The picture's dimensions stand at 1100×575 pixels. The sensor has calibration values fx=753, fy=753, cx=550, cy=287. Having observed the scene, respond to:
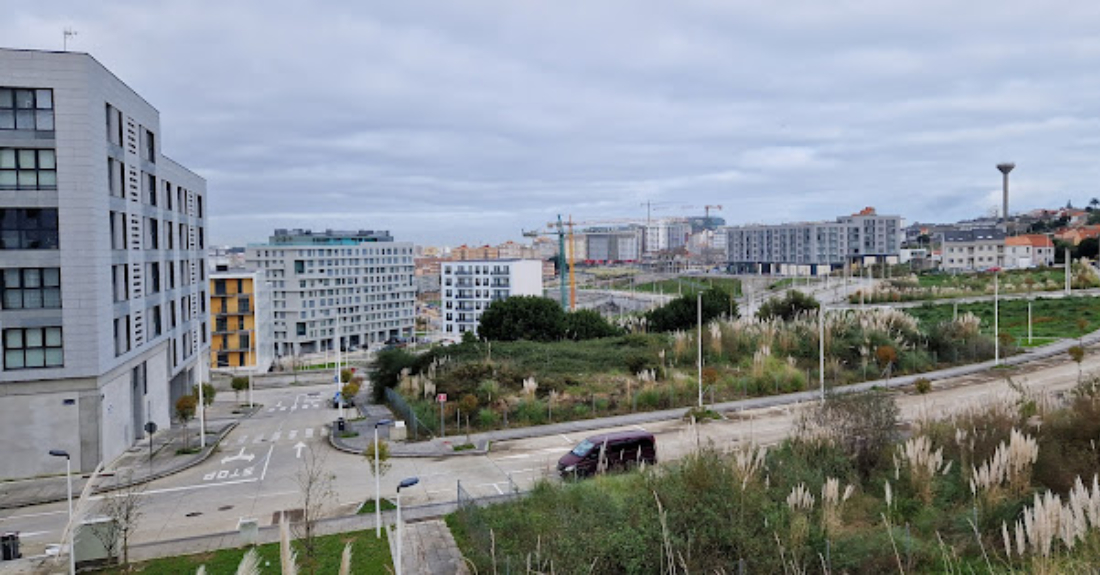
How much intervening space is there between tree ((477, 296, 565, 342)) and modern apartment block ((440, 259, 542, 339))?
221 feet

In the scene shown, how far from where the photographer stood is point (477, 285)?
426 feet

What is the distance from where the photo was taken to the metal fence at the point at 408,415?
30250mm

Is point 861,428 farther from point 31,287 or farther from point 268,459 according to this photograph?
point 31,287

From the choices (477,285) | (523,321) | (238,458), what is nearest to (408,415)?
A: (238,458)

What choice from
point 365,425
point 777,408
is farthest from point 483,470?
point 777,408

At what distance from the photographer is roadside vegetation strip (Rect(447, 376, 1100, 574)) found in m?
13.0

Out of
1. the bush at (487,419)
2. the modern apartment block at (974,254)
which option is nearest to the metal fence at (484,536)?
the bush at (487,419)

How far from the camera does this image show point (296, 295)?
400 ft

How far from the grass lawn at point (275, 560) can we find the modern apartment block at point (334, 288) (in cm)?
10508

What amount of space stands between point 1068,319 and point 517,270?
8379 cm

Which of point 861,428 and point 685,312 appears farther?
point 685,312

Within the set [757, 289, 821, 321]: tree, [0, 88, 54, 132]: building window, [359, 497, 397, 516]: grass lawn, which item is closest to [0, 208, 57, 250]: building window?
[0, 88, 54, 132]: building window

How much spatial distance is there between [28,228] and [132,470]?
9.22 meters

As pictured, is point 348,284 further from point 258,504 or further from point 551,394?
point 258,504
